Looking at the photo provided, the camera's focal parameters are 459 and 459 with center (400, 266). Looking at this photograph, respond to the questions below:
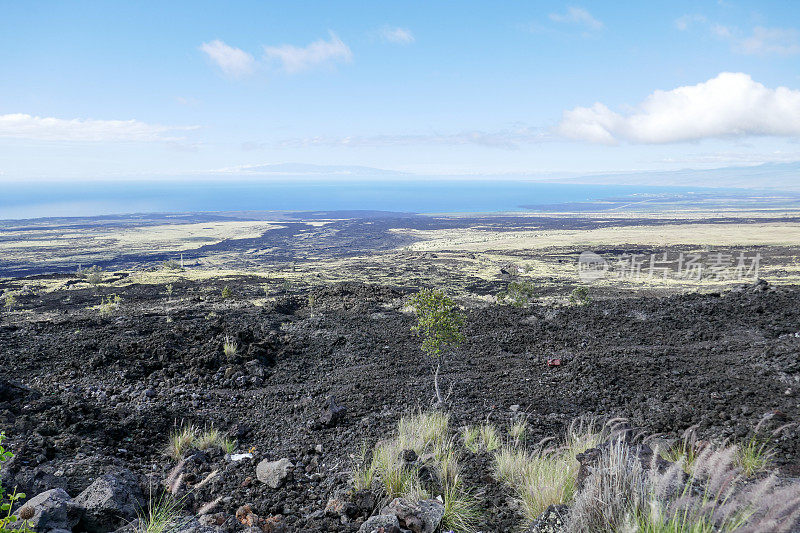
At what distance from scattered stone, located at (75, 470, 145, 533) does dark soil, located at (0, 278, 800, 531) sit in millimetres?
712

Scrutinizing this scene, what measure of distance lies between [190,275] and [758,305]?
29554mm

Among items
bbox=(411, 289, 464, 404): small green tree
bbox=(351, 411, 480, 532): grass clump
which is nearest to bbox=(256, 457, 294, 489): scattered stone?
bbox=(351, 411, 480, 532): grass clump

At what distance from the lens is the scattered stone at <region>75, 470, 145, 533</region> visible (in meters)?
4.03

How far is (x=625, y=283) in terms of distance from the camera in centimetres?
3012

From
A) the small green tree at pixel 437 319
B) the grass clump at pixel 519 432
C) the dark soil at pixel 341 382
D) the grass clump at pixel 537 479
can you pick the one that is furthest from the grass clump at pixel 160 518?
the small green tree at pixel 437 319

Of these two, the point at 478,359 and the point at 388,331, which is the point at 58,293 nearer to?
the point at 388,331

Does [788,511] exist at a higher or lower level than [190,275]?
higher

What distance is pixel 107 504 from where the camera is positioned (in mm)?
4098

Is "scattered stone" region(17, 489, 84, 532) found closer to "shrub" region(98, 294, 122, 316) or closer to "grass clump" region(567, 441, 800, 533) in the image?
"grass clump" region(567, 441, 800, 533)

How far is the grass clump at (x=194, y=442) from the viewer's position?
6291mm

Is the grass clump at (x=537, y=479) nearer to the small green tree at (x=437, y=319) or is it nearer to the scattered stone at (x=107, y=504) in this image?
the scattered stone at (x=107, y=504)

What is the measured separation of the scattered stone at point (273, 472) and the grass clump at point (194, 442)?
1.40 meters

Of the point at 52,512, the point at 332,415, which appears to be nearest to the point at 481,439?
the point at 332,415

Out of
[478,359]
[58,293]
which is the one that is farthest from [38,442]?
[58,293]
